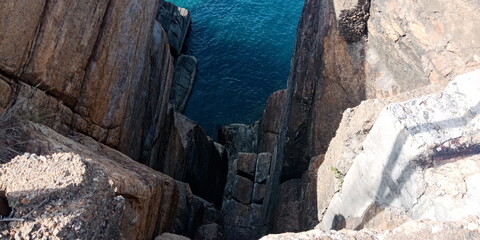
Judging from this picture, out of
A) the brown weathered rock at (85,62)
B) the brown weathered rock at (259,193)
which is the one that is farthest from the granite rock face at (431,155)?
the brown weathered rock at (259,193)

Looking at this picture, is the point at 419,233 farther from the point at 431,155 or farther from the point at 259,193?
the point at 259,193

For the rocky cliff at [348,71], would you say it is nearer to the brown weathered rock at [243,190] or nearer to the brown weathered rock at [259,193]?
the brown weathered rock at [259,193]

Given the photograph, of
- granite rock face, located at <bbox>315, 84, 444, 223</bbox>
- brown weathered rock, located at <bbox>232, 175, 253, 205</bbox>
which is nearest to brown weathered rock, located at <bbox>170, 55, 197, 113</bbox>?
brown weathered rock, located at <bbox>232, 175, 253, 205</bbox>

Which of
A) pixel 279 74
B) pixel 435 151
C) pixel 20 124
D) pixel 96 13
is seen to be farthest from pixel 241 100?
pixel 435 151

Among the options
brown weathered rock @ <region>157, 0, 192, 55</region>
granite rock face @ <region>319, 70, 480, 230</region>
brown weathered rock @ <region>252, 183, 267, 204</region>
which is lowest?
brown weathered rock @ <region>252, 183, 267, 204</region>

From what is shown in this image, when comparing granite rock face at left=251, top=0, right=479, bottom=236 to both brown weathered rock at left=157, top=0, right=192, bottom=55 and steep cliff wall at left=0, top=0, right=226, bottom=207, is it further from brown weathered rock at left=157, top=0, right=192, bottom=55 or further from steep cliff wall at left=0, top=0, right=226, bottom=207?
brown weathered rock at left=157, top=0, right=192, bottom=55
